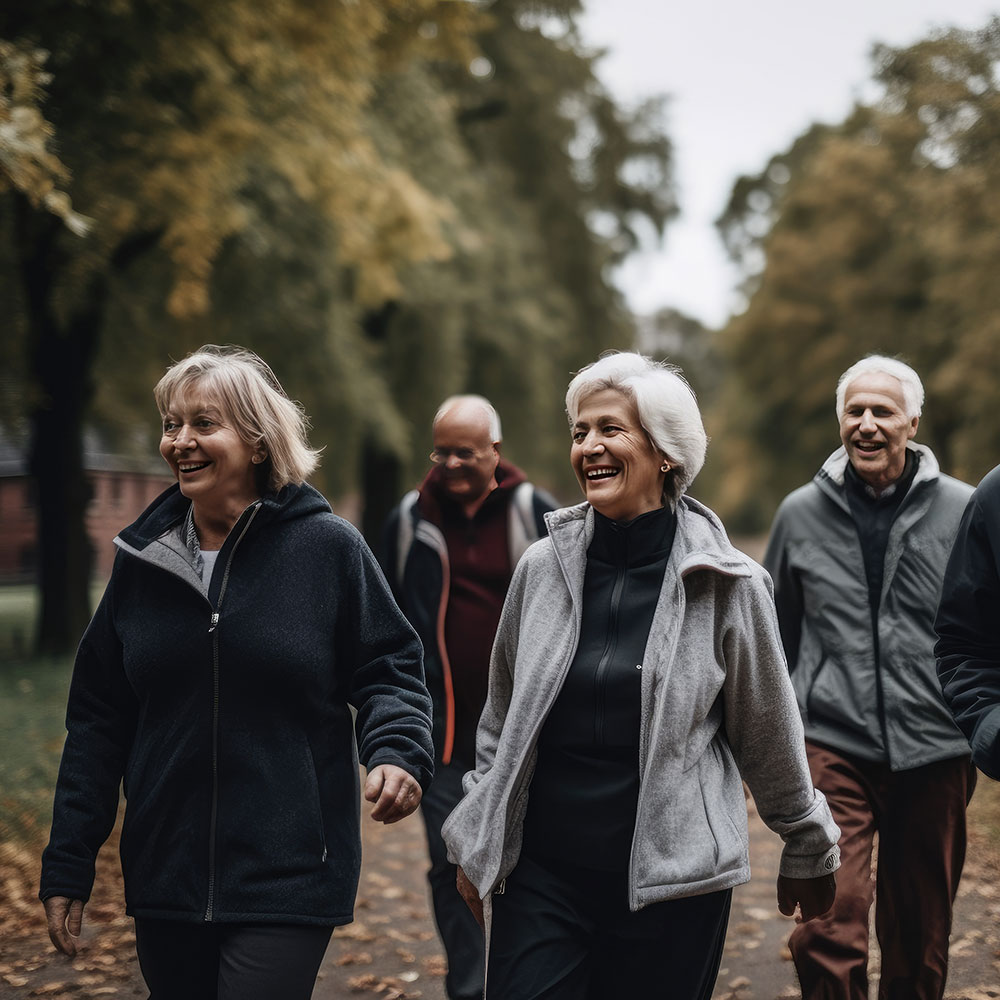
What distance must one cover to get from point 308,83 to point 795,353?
18.7m

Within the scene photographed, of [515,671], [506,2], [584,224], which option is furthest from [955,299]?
[515,671]

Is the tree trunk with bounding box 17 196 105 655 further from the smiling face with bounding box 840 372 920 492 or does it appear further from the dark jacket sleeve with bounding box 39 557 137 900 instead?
the dark jacket sleeve with bounding box 39 557 137 900

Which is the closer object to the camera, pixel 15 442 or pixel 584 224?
pixel 15 442

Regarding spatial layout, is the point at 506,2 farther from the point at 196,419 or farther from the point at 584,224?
the point at 196,419

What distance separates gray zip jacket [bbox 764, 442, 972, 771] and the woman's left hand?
201cm

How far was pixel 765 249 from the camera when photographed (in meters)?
30.5

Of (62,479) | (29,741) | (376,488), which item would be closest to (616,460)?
(29,741)

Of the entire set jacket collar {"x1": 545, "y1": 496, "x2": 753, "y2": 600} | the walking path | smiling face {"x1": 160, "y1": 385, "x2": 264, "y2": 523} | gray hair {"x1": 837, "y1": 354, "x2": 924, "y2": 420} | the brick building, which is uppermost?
the brick building

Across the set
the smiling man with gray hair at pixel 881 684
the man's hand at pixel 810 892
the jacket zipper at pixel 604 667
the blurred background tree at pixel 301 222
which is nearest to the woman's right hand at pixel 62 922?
the jacket zipper at pixel 604 667

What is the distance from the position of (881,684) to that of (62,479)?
10055 mm

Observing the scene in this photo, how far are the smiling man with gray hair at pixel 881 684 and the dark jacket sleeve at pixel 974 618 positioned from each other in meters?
1.24

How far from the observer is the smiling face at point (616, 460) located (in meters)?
3.16

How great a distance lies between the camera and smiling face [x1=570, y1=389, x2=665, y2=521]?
3164 mm

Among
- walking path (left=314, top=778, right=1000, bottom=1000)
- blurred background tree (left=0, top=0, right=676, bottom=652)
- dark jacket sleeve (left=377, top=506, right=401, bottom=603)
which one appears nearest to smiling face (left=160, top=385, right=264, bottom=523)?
dark jacket sleeve (left=377, top=506, right=401, bottom=603)
